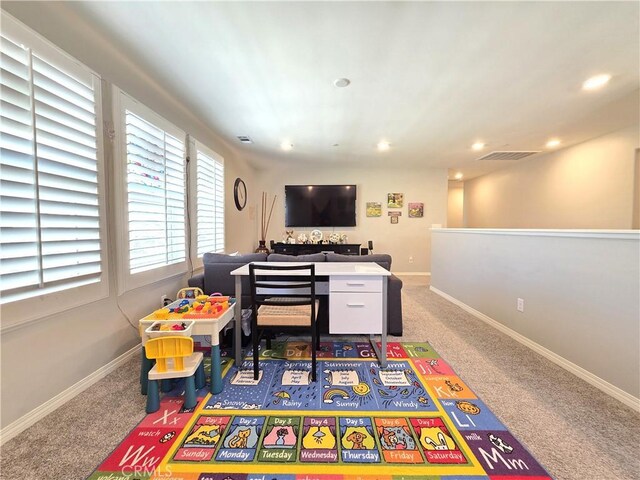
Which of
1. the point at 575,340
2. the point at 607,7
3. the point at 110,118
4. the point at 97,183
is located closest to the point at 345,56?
the point at 607,7

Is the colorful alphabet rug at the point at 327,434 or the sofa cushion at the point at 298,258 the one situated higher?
the sofa cushion at the point at 298,258

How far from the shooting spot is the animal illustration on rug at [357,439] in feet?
4.00

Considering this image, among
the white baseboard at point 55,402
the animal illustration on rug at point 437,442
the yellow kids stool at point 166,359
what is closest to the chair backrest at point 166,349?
the yellow kids stool at point 166,359

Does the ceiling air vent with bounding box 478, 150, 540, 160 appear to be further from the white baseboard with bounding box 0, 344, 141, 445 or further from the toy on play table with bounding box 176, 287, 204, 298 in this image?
the white baseboard with bounding box 0, 344, 141, 445

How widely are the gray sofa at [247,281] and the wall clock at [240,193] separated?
2.09 m

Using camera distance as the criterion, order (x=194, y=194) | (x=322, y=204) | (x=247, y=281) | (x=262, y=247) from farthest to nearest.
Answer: (x=322, y=204) → (x=262, y=247) → (x=194, y=194) → (x=247, y=281)

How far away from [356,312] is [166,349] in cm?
128

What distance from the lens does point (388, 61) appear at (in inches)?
74.7

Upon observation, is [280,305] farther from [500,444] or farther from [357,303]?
[500,444]

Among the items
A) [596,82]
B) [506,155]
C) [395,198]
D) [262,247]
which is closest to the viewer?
[596,82]

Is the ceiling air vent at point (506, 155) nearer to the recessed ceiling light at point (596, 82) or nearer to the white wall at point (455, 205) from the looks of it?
the recessed ceiling light at point (596, 82)

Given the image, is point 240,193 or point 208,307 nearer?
point 208,307

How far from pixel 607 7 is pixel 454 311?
9.51 feet

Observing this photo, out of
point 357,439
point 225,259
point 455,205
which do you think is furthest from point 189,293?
point 455,205
